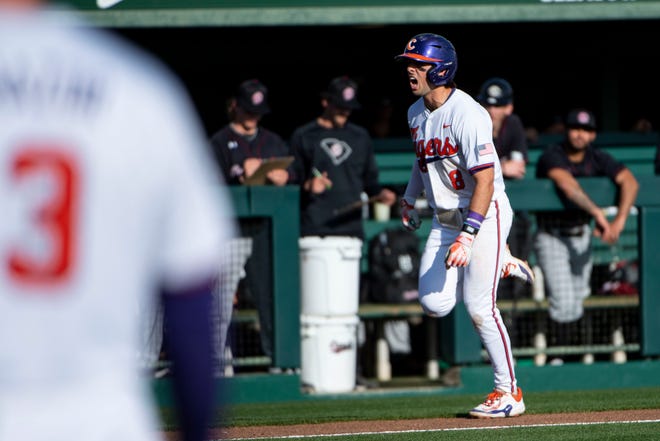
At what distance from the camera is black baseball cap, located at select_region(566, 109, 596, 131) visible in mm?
9203

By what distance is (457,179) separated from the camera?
689 centimetres

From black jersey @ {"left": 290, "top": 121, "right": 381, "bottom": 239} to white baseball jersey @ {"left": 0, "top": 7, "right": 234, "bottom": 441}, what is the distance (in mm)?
7484

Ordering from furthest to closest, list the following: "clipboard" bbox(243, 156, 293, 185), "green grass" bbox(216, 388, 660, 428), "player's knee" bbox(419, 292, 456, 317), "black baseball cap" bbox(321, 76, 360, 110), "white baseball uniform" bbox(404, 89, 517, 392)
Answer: "black baseball cap" bbox(321, 76, 360, 110) < "clipboard" bbox(243, 156, 293, 185) < "green grass" bbox(216, 388, 660, 428) < "player's knee" bbox(419, 292, 456, 317) < "white baseball uniform" bbox(404, 89, 517, 392)

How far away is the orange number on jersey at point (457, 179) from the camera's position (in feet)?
22.5

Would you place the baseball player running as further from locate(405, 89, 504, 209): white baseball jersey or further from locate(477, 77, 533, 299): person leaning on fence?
locate(477, 77, 533, 299): person leaning on fence

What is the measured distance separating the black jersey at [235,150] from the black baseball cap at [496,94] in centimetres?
161

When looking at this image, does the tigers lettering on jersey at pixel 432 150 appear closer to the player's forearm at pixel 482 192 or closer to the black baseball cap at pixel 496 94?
the player's forearm at pixel 482 192

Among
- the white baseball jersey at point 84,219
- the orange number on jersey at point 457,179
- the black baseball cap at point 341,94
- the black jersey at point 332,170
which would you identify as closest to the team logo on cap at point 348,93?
the black baseball cap at point 341,94

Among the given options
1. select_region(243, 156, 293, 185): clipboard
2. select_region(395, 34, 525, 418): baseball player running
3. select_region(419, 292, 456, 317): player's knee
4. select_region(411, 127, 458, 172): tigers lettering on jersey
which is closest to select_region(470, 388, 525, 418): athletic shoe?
select_region(395, 34, 525, 418): baseball player running

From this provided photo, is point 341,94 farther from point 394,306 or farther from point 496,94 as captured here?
point 394,306

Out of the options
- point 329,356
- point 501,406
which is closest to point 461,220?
point 501,406

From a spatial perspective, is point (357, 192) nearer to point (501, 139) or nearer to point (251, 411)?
point (501, 139)

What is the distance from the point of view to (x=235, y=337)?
348 inches

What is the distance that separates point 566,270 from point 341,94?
2106mm
